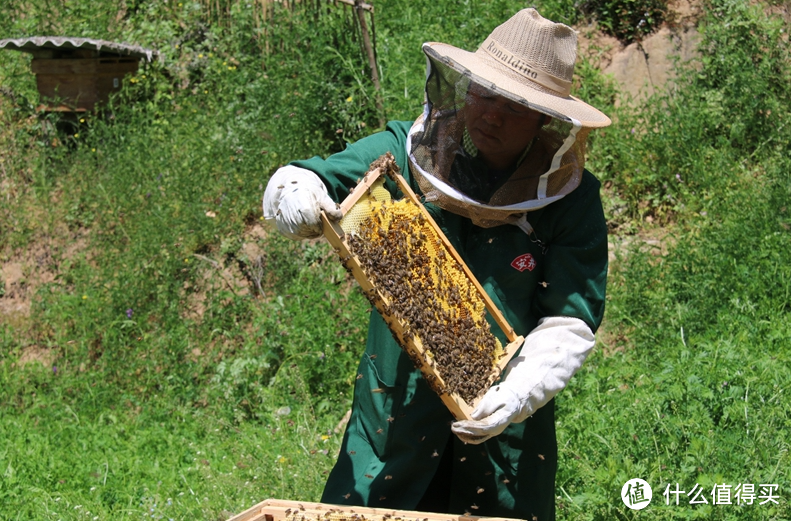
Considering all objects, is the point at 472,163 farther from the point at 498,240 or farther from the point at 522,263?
the point at 522,263

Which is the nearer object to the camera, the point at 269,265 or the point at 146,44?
the point at 269,265

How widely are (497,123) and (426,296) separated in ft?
1.99

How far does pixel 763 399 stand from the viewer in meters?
3.94

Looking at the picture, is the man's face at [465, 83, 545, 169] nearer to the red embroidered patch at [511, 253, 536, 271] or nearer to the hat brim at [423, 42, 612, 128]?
the hat brim at [423, 42, 612, 128]

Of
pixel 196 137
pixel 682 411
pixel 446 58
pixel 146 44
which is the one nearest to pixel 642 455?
pixel 682 411

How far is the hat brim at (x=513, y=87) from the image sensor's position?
7.67 ft

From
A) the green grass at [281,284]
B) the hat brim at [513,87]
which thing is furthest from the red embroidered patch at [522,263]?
the green grass at [281,284]

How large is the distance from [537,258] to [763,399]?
6.89ft

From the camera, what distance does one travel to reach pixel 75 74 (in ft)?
24.8

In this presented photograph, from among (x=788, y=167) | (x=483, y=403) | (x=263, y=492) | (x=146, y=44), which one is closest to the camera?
(x=483, y=403)

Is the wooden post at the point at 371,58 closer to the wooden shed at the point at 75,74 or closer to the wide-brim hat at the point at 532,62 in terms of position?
the wooden shed at the point at 75,74

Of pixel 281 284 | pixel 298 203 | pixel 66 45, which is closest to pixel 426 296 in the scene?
pixel 298 203

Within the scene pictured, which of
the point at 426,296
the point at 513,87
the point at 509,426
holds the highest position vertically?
the point at 513,87

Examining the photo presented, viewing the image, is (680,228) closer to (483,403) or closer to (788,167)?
(788,167)
